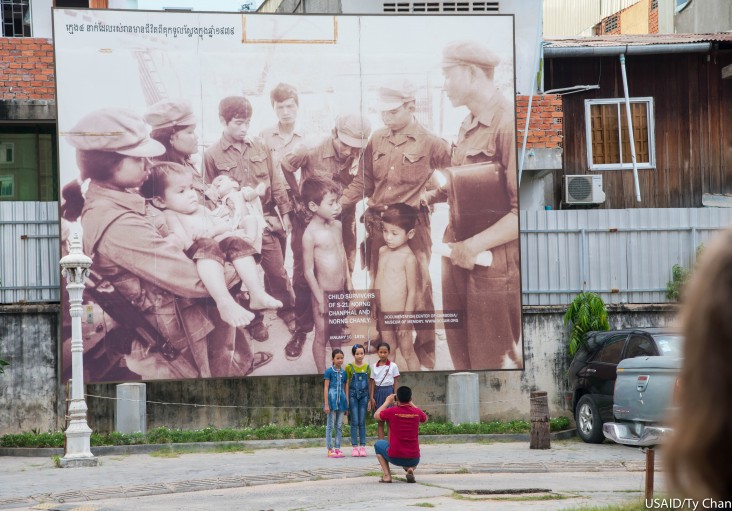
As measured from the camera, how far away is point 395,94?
67.2 feet

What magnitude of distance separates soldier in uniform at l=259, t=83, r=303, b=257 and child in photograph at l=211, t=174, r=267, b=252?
424mm

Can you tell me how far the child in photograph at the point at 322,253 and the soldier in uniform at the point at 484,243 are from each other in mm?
1979

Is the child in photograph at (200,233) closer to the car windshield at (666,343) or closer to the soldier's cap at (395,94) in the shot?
the soldier's cap at (395,94)

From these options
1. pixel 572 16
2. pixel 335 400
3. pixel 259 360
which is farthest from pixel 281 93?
pixel 572 16

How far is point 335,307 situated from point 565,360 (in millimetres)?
4569

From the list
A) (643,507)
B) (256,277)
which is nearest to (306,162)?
(256,277)

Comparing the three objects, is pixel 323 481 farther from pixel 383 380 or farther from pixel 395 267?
pixel 395 267

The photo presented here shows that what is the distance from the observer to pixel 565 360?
70.7 ft

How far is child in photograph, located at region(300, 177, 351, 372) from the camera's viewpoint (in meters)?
20.3

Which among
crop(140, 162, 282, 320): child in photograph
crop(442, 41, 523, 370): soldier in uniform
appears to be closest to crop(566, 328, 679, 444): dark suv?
crop(442, 41, 523, 370): soldier in uniform

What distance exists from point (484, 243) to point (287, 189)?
3719 millimetres

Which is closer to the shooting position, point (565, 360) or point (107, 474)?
point (107, 474)

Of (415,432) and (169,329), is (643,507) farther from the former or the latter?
(169,329)

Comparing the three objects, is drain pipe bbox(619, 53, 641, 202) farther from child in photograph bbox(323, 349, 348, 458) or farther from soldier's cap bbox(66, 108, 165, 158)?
soldier's cap bbox(66, 108, 165, 158)
